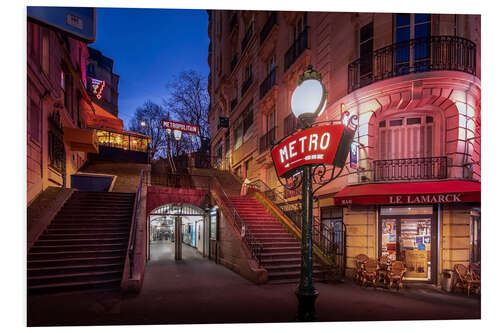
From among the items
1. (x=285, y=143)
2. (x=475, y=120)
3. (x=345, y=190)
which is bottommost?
(x=345, y=190)

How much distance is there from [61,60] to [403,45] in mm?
13797

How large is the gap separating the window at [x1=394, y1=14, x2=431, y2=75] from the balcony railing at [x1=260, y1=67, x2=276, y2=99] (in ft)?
21.9

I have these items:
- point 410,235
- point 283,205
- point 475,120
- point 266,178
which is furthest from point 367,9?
point 266,178

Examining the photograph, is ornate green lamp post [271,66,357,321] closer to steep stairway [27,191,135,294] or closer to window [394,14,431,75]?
window [394,14,431,75]

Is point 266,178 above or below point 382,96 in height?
below

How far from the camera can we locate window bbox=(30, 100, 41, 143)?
8.90 m

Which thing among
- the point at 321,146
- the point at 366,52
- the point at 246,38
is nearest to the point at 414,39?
the point at 366,52

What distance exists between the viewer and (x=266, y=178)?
14945mm

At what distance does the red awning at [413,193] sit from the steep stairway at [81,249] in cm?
657

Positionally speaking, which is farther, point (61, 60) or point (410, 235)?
point (61, 60)

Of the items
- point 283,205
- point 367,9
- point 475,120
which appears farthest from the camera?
point 283,205

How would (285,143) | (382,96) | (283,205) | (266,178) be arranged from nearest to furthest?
(285,143), (382,96), (283,205), (266,178)

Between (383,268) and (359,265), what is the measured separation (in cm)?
64

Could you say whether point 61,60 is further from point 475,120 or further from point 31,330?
point 475,120
